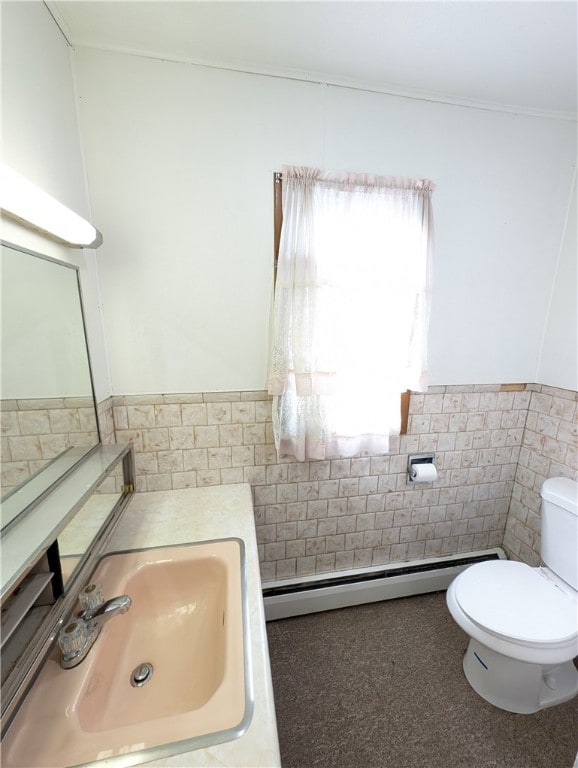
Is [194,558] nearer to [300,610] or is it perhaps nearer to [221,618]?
[221,618]

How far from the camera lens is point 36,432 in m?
0.86

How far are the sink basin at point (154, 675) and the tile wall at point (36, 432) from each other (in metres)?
0.40

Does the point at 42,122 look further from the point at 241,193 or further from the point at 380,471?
the point at 380,471

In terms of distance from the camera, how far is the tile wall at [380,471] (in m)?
1.40

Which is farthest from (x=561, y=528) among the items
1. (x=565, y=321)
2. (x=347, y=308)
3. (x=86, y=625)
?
(x=86, y=625)

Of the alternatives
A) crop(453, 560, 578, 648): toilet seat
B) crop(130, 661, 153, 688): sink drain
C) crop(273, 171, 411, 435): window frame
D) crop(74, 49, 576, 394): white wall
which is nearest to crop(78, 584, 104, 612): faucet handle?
crop(130, 661, 153, 688): sink drain

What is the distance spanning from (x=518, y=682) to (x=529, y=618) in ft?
1.07

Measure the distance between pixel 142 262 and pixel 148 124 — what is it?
0.48 metres

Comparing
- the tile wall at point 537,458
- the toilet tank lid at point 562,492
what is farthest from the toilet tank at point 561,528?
the tile wall at point 537,458

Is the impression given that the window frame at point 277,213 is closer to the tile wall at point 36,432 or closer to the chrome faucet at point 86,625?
the tile wall at point 36,432

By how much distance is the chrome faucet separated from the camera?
2.35ft

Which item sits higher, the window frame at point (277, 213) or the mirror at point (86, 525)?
the window frame at point (277, 213)

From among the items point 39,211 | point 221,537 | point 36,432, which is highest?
point 39,211

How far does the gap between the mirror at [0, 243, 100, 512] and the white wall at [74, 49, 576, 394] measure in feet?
0.74
